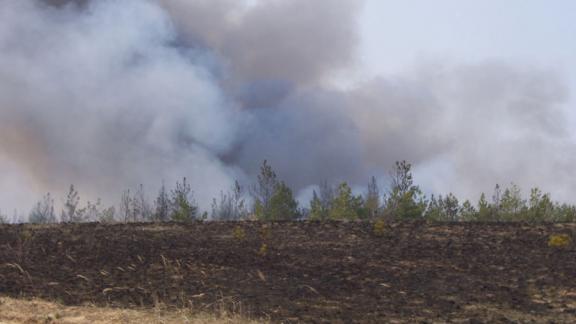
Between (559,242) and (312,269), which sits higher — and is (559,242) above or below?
above

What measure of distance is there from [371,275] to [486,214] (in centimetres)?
1874

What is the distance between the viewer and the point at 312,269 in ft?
38.1

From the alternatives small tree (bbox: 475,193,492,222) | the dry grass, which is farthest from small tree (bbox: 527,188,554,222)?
the dry grass

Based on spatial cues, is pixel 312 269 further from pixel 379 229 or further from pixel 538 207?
pixel 538 207

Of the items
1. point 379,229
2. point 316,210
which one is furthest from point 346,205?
point 379,229

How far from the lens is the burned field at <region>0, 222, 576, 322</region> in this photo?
31.9ft

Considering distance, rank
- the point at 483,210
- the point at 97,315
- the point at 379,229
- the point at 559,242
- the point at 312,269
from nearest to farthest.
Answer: the point at 97,315 < the point at 312,269 < the point at 559,242 < the point at 379,229 < the point at 483,210

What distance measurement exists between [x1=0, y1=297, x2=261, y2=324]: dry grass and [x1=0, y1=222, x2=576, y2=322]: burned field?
377mm

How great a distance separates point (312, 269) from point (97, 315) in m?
3.93

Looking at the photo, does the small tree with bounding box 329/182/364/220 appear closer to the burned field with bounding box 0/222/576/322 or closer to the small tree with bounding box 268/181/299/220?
the small tree with bounding box 268/181/299/220

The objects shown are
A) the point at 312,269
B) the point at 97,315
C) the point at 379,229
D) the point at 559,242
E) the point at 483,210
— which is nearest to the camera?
the point at 97,315

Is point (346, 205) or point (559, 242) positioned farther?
point (346, 205)

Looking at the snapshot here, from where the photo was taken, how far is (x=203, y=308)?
972 cm

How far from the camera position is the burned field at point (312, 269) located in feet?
31.9
